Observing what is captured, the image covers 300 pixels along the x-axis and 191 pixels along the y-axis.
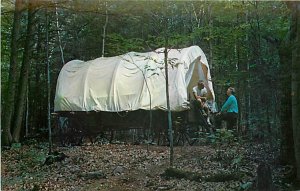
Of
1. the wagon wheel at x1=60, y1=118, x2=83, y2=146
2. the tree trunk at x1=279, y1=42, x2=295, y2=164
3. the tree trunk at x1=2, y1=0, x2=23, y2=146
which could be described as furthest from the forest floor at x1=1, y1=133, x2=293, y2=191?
the wagon wheel at x1=60, y1=118, x2=83, y2=146

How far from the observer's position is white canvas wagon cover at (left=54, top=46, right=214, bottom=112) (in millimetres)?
9344

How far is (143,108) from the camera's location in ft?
31.1

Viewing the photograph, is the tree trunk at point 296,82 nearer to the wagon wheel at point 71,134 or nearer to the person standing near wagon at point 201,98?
the person standing near wagon at point 201,98

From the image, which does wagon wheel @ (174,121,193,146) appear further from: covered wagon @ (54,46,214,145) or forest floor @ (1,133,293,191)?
forest floor @ (1,133,293,191)

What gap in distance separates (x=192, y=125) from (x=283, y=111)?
404 centimetres

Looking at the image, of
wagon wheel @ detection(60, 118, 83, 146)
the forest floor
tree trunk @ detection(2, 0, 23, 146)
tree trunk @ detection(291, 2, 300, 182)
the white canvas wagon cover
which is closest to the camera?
tree trunk @ detection(291, 2, 300, 182)

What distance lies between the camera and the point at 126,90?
10.1 meters

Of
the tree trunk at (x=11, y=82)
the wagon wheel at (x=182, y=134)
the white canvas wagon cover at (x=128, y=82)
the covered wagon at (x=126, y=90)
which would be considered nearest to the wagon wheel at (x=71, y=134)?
the covered wagon at (x=126, y=90)

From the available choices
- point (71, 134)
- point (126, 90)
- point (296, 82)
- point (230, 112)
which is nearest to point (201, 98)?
point (230, 112)

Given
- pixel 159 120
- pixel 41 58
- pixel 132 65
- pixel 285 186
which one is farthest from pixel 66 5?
pixel 285 186

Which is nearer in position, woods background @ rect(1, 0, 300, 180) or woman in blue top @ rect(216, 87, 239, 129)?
woods background @ rect(1, 0, 300, 180)

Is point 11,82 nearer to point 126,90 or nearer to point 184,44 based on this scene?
point 126,90

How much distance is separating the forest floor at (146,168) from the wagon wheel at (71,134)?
1.35 m

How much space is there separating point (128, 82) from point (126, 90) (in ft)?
0.87
